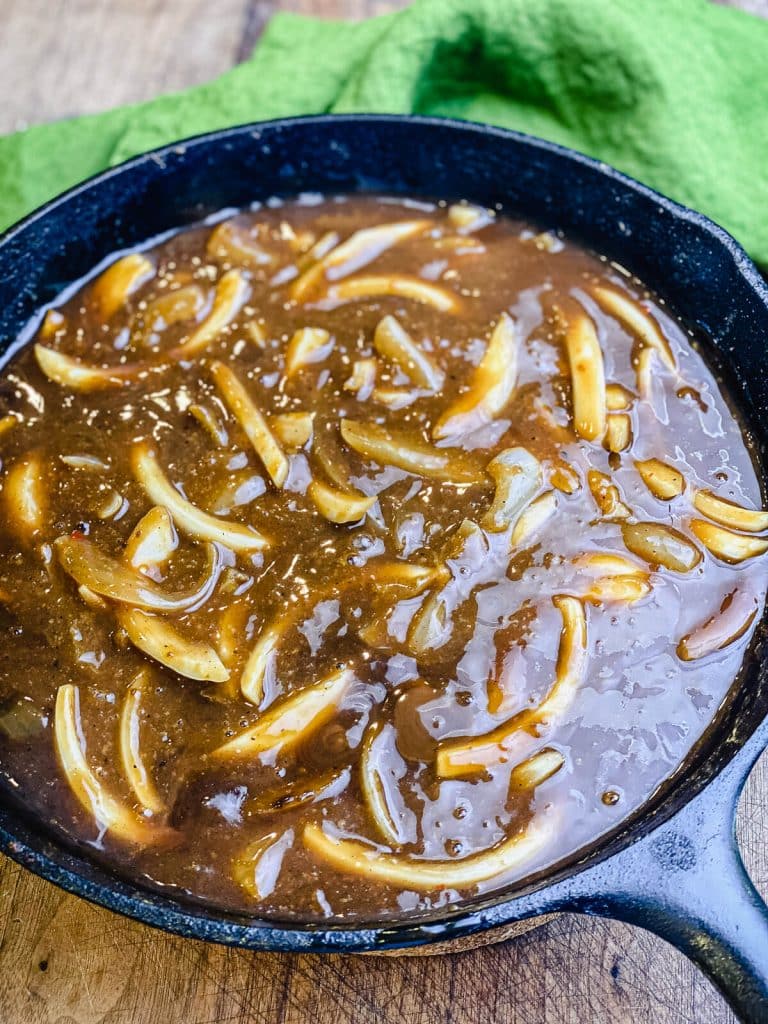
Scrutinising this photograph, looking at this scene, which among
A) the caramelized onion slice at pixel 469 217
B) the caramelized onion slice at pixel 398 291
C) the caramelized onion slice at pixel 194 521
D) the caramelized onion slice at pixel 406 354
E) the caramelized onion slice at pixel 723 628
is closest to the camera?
the caramelized onion slice at pixel 723 628

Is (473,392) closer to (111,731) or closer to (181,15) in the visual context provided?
(111,731)

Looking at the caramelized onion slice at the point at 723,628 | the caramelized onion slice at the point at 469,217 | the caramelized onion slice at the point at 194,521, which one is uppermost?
the caramelized onion slice at the point at 469,217

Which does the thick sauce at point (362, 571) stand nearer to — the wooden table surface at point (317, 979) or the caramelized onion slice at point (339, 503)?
the caramelized onion slice at point (339, 503)

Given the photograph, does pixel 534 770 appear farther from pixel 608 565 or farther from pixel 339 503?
pixel 339 503

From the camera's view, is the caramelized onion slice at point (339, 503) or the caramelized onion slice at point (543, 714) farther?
the caramelized onion slice at point (339, 503)

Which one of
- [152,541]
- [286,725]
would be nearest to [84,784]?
[286,725]

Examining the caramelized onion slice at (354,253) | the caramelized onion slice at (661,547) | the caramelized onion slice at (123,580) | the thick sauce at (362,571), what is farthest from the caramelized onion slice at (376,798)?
the caramelized onion slice at (354,253)

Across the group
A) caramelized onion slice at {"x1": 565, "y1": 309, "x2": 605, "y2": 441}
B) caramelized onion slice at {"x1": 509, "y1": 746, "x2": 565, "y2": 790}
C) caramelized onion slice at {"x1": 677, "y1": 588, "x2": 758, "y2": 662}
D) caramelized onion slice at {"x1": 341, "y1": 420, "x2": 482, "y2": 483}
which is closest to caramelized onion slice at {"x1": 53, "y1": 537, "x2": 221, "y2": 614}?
caramelized onion slice at {"x1": 341, "y1": 420, "x2": 482, "y2": 483}
